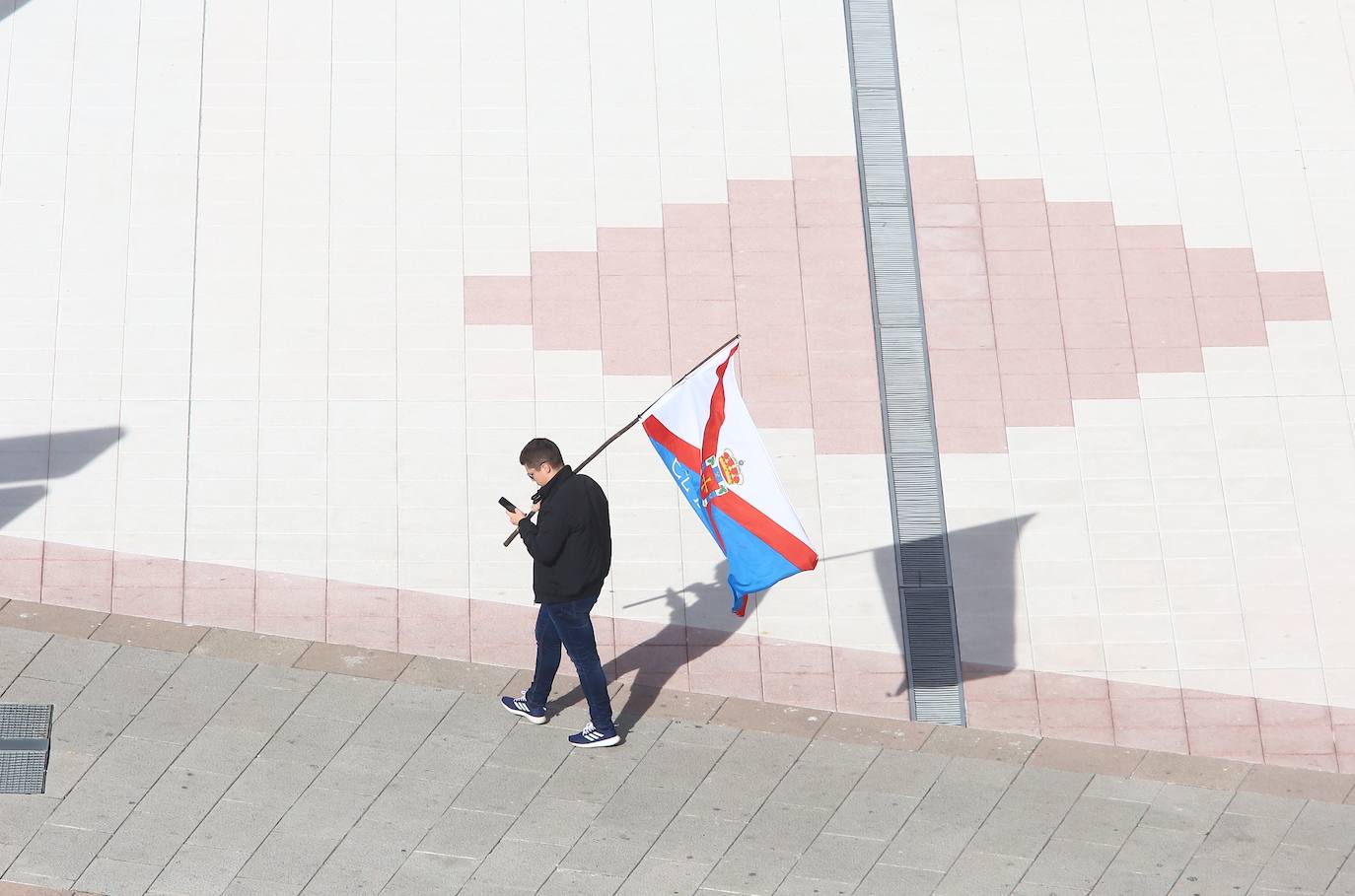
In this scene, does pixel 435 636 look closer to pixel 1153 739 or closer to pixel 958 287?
pixel 1153 739

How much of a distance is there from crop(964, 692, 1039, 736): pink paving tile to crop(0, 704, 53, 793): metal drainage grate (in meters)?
5.80

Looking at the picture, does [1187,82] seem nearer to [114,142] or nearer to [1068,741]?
[1068,741]

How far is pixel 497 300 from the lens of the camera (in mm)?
12211

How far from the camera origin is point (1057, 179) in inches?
516

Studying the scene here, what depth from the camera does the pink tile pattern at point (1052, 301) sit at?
1200 cm

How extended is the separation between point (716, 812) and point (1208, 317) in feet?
19.7

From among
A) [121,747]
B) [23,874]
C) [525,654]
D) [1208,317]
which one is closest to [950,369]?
[1208,317]

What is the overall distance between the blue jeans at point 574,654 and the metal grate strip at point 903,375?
7.40 feet

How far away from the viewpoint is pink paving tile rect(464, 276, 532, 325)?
1211 cm

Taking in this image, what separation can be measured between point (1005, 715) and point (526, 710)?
3.20 m

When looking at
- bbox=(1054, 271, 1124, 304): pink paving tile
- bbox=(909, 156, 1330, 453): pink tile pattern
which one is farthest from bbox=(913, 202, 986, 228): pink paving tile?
bbox=(1054, 271, 1124, 304): pink paving tile

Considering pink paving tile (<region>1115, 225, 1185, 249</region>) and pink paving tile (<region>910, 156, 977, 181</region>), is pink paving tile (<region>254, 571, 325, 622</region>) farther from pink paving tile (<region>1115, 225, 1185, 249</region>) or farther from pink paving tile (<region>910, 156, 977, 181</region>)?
pink paving tile (<region>1115, 225, 1185, 249</region>)

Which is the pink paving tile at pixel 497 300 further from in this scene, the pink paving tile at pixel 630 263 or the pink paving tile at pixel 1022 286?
the pink paving tile at pixel 1022 286

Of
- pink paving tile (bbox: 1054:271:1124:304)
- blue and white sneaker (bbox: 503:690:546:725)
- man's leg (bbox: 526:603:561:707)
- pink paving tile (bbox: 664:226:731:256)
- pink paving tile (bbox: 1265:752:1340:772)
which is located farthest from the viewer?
pink paving tile (bbox: 664:226:731:256)
